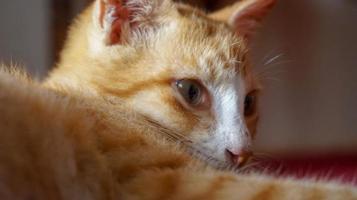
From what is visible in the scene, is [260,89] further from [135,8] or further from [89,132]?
[89,132]

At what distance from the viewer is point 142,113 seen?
3.67 feet

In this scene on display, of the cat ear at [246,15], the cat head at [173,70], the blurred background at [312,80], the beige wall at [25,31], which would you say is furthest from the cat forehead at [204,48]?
the blurred background at [312,80]

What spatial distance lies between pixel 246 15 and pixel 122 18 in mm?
338

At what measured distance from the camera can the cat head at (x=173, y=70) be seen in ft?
3.70

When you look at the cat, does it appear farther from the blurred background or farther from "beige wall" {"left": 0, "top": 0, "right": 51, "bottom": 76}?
the blurred background

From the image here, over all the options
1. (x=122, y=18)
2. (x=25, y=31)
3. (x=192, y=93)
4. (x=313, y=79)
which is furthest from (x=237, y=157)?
(x=313, y=79)

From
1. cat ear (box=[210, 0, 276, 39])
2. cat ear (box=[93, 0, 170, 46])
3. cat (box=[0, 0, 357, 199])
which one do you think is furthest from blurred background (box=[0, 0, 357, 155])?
cat ear (box=[93, 0, 170, 46])

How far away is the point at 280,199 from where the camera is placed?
885mm

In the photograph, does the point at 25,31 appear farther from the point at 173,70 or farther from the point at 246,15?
the point at 173,70

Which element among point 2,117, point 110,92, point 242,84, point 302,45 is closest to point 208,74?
point 242,84

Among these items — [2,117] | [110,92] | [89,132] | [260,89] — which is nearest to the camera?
[2,117]

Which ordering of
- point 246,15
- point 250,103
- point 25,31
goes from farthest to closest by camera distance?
1. point 25,31
2. point 246,15
3. point 250,103

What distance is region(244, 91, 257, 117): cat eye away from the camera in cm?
125

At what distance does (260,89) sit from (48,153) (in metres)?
0.60
